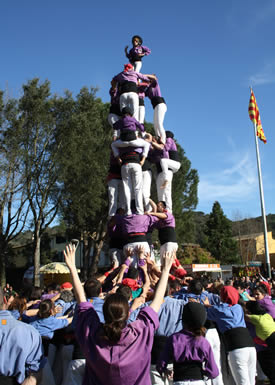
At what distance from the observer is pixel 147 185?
37.6ft

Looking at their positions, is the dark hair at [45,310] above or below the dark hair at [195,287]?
below

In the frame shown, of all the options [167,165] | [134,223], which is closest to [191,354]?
[134,223]

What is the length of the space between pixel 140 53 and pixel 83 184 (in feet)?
33.9

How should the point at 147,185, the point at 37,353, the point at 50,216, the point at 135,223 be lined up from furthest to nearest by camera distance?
the point at 50,216 < the point at 147,185 < the point at 135,223 < the point at 37,353

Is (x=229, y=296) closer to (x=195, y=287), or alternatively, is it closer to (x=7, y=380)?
(x=195, y=287)

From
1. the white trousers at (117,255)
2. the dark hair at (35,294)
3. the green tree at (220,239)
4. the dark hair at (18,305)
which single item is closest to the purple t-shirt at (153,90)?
the white trousers at (117,255)

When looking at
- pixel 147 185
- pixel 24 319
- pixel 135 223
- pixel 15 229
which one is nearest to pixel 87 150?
pixel 15 229

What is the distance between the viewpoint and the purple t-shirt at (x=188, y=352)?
3.06 meters

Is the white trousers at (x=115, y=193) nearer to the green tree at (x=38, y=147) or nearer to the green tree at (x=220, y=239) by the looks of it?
the green tree at (x=38, y=147)

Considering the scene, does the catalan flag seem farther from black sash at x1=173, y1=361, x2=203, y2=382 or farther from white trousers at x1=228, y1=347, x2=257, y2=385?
black sash at x1=173, y1=361, x2=203, y2=382

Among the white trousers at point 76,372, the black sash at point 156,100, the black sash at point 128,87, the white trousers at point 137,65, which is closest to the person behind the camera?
the white trousers at point 76,372

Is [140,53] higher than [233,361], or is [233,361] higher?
[140,53]

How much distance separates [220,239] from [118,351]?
4326cm

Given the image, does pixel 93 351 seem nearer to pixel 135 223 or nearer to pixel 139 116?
pixel 135 223
